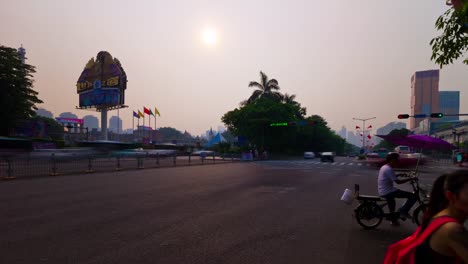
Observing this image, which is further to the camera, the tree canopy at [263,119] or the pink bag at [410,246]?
the tree canopy at [263,119]

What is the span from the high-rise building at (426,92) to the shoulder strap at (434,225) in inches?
7279

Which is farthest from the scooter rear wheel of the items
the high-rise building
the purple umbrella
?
the high-rise building

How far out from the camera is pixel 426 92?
168 m

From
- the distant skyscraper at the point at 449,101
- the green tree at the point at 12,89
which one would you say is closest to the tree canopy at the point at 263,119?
the green tree at the point at 12,89

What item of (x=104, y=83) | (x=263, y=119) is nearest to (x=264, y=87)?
(x=263, y=119)

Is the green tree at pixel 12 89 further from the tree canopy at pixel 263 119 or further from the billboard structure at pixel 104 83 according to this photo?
the tree canopy at pixel 263 119

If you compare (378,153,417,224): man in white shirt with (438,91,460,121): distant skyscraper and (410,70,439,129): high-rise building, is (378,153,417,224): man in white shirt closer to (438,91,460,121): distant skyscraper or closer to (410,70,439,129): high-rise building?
(410,70,439,129): high-rise building

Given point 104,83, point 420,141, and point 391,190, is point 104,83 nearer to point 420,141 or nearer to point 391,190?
point 420,141

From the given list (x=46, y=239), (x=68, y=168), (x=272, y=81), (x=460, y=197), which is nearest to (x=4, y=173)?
(x=68, y=168)

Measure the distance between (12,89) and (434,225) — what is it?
46271 mm

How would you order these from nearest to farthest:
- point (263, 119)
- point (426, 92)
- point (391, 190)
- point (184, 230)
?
1. point (184, 230)
2. point (391, 190)
3. point (263, 119)
4. point (426, 92)

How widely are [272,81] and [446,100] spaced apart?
7080 inches

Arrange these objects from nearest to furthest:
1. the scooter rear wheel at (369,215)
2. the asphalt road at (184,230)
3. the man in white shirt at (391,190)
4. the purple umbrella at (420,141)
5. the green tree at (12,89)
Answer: the asphalt road at (184,230), the man in white shirt at (391,190), the scooter rear wheel at (369,215), the purple umbrella at (420,141), the green tree at (12,89)

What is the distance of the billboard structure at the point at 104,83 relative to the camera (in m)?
63.7
